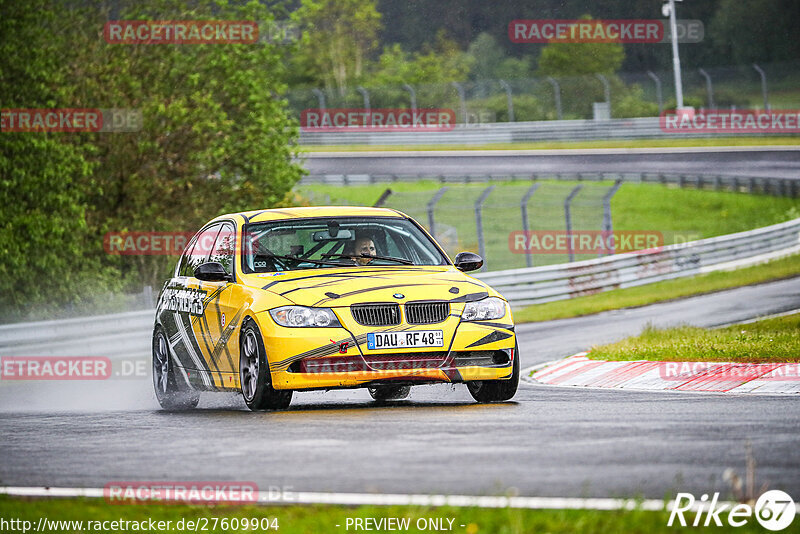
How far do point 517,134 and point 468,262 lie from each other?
46.3 meters

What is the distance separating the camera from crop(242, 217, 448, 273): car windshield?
424 inches

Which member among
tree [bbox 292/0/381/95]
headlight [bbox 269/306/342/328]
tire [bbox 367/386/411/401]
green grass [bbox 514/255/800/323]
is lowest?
green grass [bbox 514/255/800/323]

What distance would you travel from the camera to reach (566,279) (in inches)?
1122

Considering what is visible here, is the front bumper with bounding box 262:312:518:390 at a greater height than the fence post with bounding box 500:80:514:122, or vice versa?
the fence post with bounding box 500:80:514:122

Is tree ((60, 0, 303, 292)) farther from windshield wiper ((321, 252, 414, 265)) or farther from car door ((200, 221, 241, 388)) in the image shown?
windshield wiper ((321, 252, 414, 265))

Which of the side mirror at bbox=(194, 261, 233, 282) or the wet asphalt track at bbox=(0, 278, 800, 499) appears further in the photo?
the side mirror at bbox=(194, 261, 233, 282)

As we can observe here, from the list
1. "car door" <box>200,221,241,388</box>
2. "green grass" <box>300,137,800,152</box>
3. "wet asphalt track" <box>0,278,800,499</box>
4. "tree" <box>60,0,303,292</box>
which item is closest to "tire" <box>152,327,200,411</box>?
"wet asphalt track" <box>0,278,800,499</box>

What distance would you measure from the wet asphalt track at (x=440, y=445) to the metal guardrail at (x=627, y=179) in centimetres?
3339

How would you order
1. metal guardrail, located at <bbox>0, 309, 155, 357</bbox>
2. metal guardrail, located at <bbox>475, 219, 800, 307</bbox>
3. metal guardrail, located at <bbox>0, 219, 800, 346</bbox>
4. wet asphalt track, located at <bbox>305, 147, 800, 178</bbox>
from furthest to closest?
wet asphalt track, located at <bbox>305, 147, 800, 178</bbox> → metal guardrail, located at <bbox>475, 219, 800, 307</bbox> → metal guardrail, located at <bbox>0, 219, 800, 346</bbox> → metal guardrail, located at <bbox>0, 309, 155, 357</bbox>

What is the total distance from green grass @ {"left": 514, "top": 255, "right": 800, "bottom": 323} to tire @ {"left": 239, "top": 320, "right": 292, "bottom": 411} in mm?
15036

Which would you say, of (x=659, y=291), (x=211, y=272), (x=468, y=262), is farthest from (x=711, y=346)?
(x=659, y=291)

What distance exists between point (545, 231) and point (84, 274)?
46.7 ft

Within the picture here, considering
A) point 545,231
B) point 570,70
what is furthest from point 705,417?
point 570,70

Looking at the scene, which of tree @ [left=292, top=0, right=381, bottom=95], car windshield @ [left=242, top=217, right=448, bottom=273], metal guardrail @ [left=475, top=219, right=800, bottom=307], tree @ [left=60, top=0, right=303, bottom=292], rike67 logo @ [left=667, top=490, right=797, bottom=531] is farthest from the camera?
tree @ [left=292, top=0, right=381, bottom=95]
